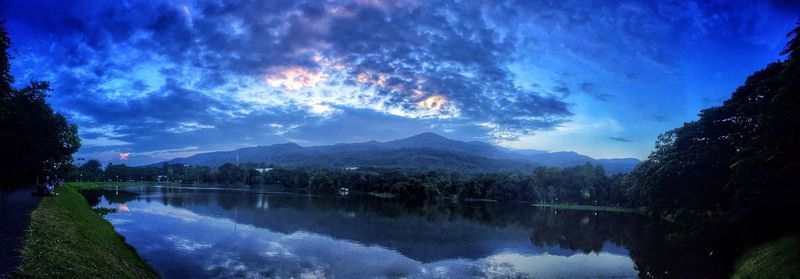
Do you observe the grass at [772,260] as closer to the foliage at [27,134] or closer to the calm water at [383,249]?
the calm water at [383,249]

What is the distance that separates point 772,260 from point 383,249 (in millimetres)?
27544

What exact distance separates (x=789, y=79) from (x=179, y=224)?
54.8 m

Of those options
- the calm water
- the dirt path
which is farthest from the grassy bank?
the calm water

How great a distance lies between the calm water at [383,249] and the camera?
30641 mm

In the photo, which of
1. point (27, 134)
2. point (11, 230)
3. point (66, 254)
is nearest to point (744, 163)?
point (66, 254)

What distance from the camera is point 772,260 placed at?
89.0 ft

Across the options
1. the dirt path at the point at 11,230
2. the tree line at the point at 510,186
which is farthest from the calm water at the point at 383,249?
the tree line at the point at 510,186

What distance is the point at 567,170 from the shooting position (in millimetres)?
132625

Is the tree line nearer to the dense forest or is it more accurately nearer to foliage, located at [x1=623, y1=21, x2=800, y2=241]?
the dense forest

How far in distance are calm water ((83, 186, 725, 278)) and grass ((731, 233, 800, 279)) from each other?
2179 millimetres

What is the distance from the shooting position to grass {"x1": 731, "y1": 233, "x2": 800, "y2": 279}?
24.1 metres

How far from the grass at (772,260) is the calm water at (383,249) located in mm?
2179

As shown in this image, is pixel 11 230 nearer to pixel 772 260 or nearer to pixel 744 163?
pixel 772 260

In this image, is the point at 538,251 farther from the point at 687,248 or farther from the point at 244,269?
the point at 244,269
